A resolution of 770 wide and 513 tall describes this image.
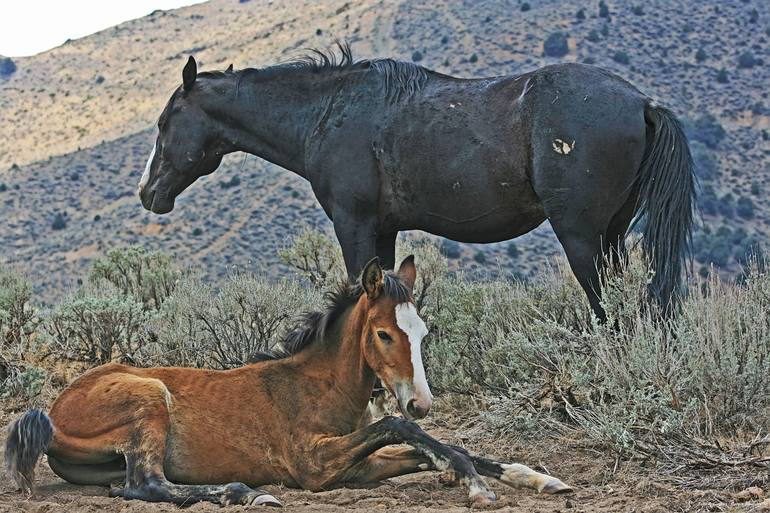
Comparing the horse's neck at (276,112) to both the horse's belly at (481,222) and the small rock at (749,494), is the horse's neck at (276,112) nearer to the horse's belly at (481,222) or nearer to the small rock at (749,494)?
the horse's belly at (481,222)

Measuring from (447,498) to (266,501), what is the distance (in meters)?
1.00

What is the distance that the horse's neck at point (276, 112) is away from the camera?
8289 millimetres

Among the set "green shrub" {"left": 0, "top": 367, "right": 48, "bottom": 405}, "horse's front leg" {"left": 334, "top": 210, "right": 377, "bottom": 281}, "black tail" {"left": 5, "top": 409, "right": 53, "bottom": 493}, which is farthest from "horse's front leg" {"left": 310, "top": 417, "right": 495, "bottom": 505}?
"green shrub" {"left": 0, "top": 367, "right": 48, "bottom": 405}

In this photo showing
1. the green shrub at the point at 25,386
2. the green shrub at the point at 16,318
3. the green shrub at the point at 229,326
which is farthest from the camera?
the green shrub at the point at 16,318

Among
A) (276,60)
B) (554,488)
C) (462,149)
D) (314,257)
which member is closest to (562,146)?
(462,149)

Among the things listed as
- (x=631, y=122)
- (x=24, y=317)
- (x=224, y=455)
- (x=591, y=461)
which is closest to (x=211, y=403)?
(x=224, y=455)

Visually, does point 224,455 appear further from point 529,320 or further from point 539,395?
point 529,320

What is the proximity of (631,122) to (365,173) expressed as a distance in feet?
6.59

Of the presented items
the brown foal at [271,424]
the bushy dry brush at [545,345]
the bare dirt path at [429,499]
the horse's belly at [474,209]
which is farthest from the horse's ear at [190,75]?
the bare dirt path at [429,499]

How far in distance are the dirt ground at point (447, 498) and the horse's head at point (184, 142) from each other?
308cm

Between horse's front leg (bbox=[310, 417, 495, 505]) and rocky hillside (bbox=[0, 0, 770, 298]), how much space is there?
2287 centimetres

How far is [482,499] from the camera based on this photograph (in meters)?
5.34

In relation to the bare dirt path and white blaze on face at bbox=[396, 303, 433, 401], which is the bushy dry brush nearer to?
the bare dirt path

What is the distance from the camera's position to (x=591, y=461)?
632 cm
